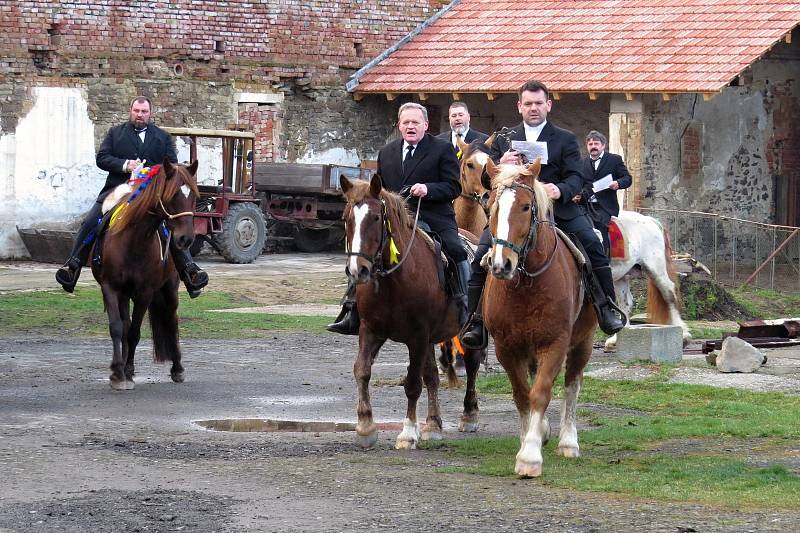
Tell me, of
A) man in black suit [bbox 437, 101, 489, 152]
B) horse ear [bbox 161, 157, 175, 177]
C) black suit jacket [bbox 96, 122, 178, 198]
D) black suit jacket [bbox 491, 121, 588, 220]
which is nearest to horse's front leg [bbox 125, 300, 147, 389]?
horse ear [bbox 161, 157, 175, 177]

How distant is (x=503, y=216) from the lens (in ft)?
29.4

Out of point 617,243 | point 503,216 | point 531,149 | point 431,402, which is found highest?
point 531,149

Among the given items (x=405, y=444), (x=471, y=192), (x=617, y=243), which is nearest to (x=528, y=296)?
(x=405, y=444)

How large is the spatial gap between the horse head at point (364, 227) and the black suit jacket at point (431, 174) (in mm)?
962

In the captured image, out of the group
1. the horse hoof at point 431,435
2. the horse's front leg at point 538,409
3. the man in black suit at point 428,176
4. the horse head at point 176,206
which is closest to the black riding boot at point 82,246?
the horse head at point 176,206

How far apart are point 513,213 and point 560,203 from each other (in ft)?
4.28

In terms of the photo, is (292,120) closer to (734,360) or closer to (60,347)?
(60,347)

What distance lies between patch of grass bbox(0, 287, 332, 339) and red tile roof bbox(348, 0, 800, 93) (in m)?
9.55

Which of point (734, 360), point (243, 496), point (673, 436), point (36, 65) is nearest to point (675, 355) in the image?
point (734, 360)

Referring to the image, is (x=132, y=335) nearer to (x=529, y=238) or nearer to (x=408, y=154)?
(x=408, y=154)

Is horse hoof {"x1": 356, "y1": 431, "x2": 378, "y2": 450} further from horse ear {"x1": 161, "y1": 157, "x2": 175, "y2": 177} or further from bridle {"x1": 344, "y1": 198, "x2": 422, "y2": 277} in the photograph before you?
horse ear {"x1": 161, "y1": 157, "x2": 175, "y2": 177}

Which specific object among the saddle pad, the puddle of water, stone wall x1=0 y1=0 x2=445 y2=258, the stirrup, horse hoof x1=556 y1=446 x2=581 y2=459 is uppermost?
stone wall x1=0 y1=0 x2=445 y2=258

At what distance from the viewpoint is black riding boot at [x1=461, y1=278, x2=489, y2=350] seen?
10.1m

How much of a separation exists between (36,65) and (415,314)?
1899 centimetres
